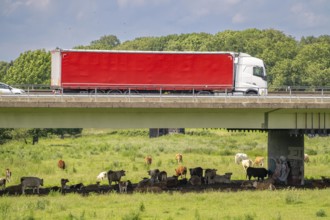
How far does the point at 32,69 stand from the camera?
490 ft

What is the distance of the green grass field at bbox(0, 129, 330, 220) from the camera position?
3325 cm

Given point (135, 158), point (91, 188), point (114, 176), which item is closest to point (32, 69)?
point (135, 158)

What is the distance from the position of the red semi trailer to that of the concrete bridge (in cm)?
773

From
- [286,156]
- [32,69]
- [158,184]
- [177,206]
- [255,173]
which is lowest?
[177,206]

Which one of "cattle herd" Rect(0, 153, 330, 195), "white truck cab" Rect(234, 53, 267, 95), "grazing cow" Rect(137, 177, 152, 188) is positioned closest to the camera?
"cattle herd" Rect(0, 153, 330, 195)

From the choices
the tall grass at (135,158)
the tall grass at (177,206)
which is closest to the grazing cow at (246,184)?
the tall grass at (177,206)

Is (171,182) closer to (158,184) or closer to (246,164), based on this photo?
(158,184)

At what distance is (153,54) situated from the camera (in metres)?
52.8

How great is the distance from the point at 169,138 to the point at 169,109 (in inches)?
2008

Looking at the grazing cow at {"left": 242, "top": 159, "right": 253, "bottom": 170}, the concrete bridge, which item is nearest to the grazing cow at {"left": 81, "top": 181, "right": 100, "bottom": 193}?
the concrete bridge

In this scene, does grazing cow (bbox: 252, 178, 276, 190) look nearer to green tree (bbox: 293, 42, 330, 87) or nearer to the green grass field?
the green grass field

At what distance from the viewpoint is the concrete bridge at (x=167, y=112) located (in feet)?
134

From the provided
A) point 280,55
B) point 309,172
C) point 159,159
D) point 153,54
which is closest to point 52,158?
point 159,159

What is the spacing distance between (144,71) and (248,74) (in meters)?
7.49
